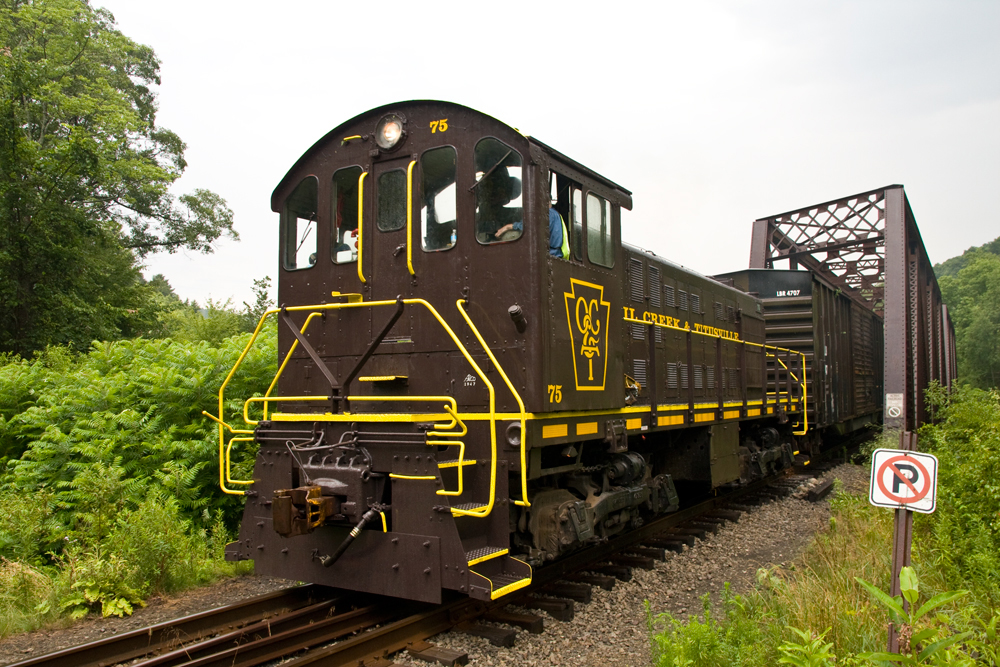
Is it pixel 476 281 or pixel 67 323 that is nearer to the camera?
pixel 476 281

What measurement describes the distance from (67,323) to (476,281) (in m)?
13.5

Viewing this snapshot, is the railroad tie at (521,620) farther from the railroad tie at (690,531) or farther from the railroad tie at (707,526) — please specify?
the railroad tie at (707,526)

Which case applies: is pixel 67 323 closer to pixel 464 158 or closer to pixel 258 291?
pixel 258 291

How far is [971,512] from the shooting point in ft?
19.0

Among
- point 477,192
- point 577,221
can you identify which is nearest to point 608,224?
point 577,221

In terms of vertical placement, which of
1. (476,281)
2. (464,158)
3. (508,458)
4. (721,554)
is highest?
(464,158)

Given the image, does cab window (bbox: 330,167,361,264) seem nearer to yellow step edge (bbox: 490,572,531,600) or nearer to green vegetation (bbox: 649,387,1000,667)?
yellow step edge (bbox: 490,572,531,600)

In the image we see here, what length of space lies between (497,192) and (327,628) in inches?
137

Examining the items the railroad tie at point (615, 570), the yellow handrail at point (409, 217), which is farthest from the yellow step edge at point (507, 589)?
the yellow handrail at point (409, 217)

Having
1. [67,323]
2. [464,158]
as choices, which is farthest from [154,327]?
[464,158]

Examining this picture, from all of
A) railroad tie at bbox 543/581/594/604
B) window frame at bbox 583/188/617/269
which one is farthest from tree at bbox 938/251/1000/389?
railroad tie at bbox 543/581/594/604

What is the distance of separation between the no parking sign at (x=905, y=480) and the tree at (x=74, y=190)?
52.9ft

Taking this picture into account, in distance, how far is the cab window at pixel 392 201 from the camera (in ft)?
18.9

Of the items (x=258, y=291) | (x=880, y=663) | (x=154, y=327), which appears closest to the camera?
(x=880, y=663)
